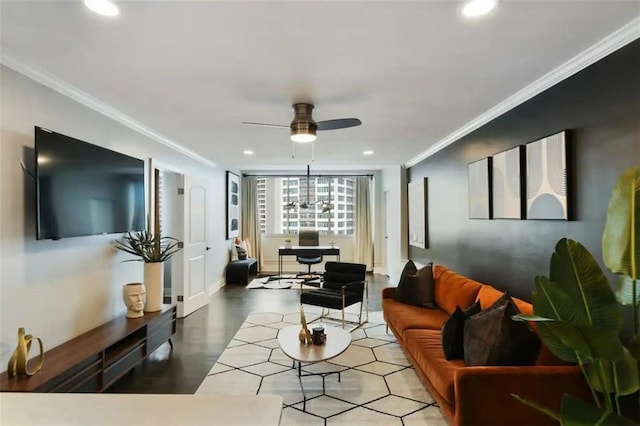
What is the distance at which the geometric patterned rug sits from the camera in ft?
8.52

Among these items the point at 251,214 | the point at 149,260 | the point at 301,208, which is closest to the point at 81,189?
the point at 149,260

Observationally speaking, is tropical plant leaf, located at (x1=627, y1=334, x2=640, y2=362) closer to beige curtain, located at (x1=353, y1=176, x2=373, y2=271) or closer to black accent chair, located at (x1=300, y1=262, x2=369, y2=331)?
black accent chair, located at (x1=300, y1=262, x2=369, y2=331)

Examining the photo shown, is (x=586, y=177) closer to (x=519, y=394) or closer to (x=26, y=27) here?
(x=519, y=394)

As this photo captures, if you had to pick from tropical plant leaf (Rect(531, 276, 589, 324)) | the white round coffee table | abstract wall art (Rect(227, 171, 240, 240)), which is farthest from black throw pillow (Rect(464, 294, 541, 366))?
abstract wall art (Rect(227, 171, 240, 240))

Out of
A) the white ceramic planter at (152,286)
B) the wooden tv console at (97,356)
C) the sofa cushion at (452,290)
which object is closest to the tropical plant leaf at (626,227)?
the sofa cushion at (452,290)

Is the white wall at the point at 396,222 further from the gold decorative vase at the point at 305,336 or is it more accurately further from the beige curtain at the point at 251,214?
the gold decorative vase at the point at 305,336

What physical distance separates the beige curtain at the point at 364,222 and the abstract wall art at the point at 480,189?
16.1 ft

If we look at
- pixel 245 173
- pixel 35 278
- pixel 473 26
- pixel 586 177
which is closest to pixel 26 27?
pixel 35 278

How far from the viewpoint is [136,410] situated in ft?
3.12

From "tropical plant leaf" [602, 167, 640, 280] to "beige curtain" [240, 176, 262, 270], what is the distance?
8109 mm

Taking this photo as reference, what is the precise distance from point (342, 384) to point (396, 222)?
4702 mm

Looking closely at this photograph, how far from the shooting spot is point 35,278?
102 inches

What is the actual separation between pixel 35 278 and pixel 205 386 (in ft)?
5.15

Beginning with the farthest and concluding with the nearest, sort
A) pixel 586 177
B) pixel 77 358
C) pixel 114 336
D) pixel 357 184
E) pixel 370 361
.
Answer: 1. pixel 357 184
2. pixel 370 361
3. pixel 114 336
4. pixel 77 358
5. pixel 586 177
